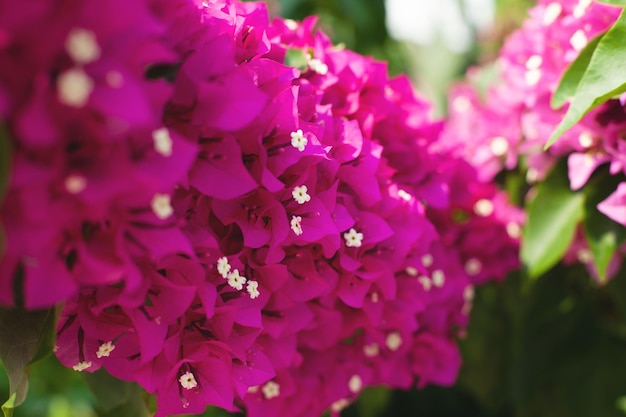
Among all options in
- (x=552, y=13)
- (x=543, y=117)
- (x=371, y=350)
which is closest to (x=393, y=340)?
(x=371, y=350)

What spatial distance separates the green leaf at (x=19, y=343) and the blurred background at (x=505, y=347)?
30 cm

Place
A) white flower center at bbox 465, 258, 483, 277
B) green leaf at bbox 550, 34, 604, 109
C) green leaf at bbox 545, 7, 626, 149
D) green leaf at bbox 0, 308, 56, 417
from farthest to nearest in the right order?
white flower center at bbox 465, 258, 483, 277
green leaf at bbox 550, 34, 604, 109
green leaf at bbox 545, 7, 626, 149
green leaf at bbox 0, 308, 56, 417

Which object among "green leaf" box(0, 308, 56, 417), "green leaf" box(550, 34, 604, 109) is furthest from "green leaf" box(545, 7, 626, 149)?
"green leaf" box(0, 308, 56, 417)

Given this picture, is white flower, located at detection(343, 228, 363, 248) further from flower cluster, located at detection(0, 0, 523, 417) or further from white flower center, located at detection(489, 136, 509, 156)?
white flower center, located at detection(489, 136, 509, 156)

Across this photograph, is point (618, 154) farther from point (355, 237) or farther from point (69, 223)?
point (69, 223)

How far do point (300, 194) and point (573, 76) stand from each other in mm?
393

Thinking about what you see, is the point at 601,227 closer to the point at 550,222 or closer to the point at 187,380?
the point at 550,222

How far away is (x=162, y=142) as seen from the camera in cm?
46

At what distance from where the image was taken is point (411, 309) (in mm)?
820

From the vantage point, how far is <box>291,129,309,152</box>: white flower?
25.2 inches

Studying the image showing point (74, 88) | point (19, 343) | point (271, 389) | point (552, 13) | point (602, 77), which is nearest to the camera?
point (74, 88)

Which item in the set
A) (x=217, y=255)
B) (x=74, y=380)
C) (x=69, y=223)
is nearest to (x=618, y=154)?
(x=217, y=255)

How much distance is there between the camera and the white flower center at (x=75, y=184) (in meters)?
0.42

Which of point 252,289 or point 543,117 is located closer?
point 252,289
